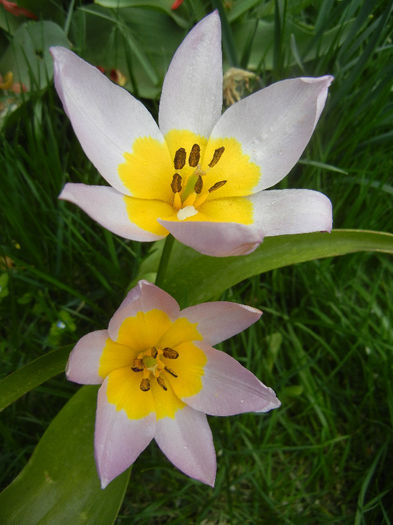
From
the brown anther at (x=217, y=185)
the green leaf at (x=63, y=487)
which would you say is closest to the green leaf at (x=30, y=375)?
the green leaf at (x=63, y=487)

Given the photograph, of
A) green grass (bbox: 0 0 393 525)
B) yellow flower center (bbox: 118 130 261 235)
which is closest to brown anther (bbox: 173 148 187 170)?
yellow flower center (bbox: 118 130 261 235)

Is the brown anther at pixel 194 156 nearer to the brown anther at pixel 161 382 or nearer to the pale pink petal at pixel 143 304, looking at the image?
the pale pink petal at pixel 143 304

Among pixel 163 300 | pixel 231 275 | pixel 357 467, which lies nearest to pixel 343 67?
pixel 231 275

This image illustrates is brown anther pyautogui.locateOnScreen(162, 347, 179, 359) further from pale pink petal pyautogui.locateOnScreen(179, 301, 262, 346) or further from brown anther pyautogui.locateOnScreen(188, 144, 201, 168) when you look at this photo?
brown anther pyautogui.locateOnScreen(188, 144, 201, 168)

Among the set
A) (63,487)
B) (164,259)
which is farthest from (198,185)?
(63,487)

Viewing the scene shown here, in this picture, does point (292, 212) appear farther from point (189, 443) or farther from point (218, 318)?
point (189, 443)

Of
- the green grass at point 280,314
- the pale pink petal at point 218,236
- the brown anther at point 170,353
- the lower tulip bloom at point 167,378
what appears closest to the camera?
the pale pink petal at point 218,236
